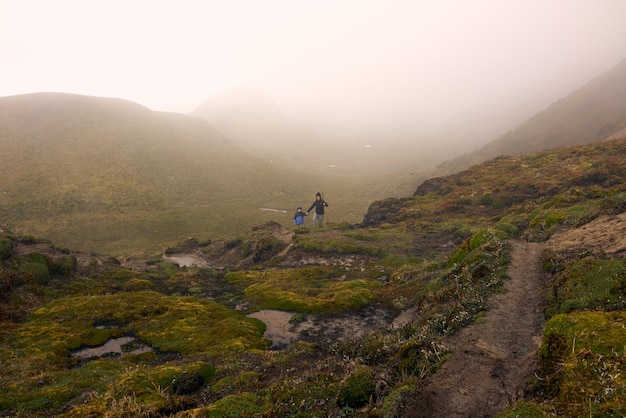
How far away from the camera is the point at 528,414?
618cm

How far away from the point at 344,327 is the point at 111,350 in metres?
12.4

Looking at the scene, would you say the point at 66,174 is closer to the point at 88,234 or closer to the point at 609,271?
the point at 88,234

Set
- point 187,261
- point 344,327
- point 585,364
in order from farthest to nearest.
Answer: point 187,261
point 344,327
point 585,364

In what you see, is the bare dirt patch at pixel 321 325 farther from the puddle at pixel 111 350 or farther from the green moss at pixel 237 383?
the puddle at pixel 111 350

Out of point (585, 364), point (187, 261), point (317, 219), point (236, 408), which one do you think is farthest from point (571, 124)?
point (236, 408)

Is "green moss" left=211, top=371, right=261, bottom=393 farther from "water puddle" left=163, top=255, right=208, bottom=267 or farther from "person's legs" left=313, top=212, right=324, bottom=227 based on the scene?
"person's legs" left=313, top=212, right=324, bottom=227

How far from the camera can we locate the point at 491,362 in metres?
A: 9.63

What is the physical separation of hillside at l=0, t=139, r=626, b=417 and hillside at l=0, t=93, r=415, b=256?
3300 cm

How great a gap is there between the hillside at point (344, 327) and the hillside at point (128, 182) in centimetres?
3300

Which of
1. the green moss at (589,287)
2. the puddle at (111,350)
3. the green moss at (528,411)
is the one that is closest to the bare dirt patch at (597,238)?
the green moss at (589,287)

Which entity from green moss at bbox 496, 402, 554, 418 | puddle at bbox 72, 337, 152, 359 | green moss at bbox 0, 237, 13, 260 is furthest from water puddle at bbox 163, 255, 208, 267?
green moss at bbox 496, 402, 554, 418

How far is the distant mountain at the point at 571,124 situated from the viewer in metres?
97.4

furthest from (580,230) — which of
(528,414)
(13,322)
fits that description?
(13,322)

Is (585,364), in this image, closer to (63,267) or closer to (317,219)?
(63,267)
